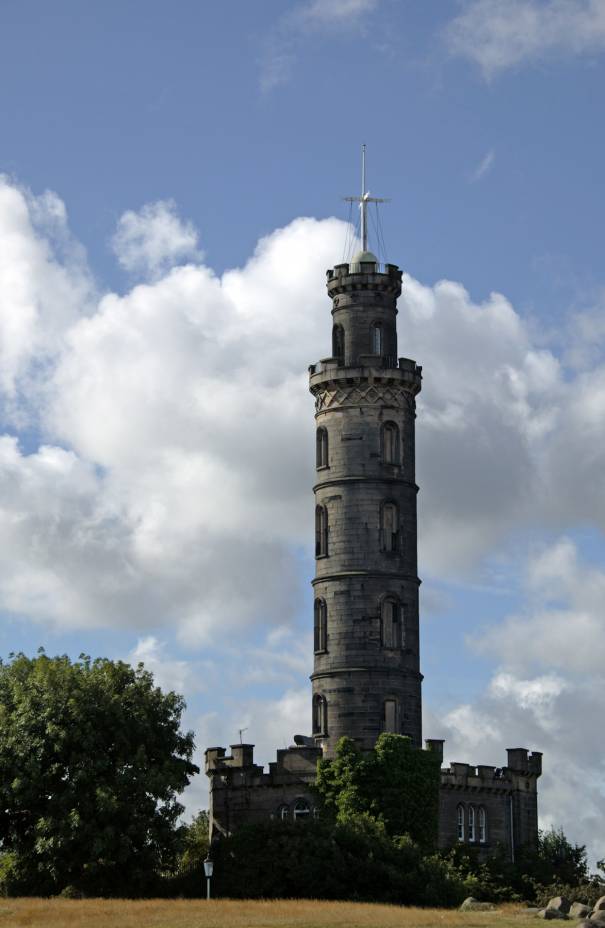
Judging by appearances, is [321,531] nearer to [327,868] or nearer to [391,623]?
[391,623]

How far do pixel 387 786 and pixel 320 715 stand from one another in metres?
5.60

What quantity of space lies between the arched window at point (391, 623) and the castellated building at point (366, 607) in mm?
64

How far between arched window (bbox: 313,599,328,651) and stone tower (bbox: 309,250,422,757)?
5cm

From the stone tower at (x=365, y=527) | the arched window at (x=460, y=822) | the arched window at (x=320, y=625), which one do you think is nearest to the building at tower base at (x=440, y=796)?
the arched window at (x=460, y=822)

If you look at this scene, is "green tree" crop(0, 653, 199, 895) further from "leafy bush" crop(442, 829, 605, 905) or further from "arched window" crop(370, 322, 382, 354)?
"arched window" crop(370, 322, 382, 354)

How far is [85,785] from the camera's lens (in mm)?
71125

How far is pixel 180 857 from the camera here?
3098 inches

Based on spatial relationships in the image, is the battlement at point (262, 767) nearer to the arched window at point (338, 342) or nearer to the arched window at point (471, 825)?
the arched window at point (471, 825)


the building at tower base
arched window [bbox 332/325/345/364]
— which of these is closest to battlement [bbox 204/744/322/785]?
the building at tower base

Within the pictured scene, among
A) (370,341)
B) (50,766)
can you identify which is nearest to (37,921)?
(50,766)

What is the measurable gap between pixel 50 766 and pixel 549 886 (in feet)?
72.2

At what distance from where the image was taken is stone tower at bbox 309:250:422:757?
82.4m

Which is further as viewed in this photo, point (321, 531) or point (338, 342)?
point (338, 342)

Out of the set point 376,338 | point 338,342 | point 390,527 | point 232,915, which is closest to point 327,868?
point 232,915
